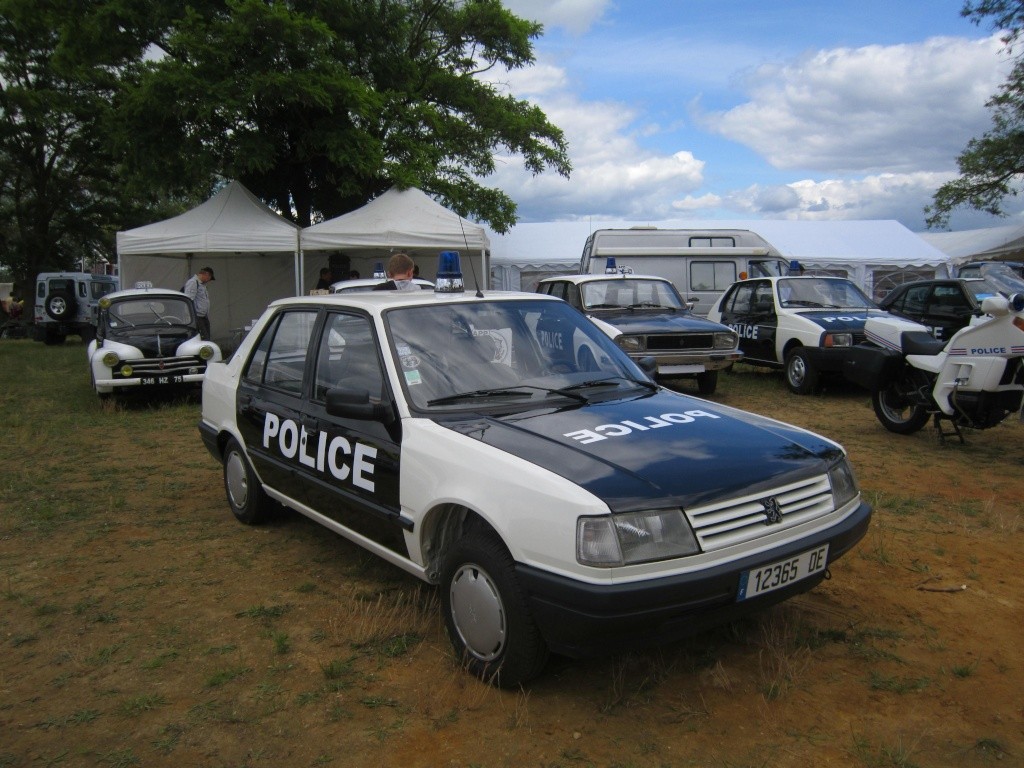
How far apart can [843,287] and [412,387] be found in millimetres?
9770

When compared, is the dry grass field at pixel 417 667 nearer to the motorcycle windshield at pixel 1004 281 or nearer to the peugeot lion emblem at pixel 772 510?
the peugeot lion emblem at pixel 772 510

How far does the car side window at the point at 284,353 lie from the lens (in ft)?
14.7

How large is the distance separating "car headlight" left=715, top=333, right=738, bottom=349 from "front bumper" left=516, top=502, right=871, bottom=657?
300 inches

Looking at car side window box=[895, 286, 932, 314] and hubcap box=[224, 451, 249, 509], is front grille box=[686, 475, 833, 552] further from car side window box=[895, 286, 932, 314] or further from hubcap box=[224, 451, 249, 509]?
car side window box=[895, 286, 932, 314]

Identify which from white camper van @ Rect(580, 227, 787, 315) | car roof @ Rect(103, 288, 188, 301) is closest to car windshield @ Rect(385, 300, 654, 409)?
car roof @ Rect(103, 288, 188, 301)

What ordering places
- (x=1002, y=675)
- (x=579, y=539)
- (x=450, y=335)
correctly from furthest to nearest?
(x=450, y=335) → (x=1002, y=675) → (x=579, y=539)

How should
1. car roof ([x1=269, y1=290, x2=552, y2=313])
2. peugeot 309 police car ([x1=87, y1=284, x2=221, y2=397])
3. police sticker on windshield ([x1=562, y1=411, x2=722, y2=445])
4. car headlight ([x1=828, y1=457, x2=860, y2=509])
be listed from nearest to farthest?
police sticker on windshield ([x1=562, y1=411, x2=722, y2=445]) → car headlight ([x1=828, y1=457, x2=860, y2=509]) → car roof ([x1=269, y1=290, x2=552, y2=313]) → peugeot 309 police car ([x1=87, y1=284, x2=221, y2=397])

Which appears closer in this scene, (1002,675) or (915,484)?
(1002,675)

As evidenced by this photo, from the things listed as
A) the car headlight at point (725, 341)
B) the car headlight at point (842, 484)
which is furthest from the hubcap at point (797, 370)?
the car headlight at point (842, 484)

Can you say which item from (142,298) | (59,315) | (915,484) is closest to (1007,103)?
(915,484)

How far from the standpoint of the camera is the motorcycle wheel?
25.8 ft

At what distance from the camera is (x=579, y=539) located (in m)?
2.71

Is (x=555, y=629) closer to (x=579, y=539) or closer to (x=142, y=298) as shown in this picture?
(x=579, y=539)

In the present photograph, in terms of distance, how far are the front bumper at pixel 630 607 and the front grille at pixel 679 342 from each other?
7.14 metres
